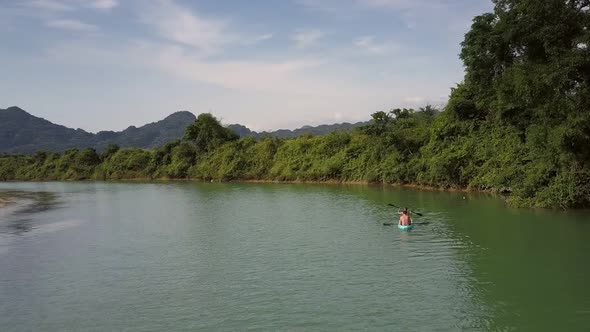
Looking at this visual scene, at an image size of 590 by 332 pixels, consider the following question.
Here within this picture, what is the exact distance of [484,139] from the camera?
129 feet

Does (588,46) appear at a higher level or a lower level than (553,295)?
higher

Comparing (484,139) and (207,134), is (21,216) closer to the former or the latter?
(484,139)

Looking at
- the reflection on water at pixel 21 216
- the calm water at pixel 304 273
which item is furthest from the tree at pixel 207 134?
the calm water at pixel 304 273

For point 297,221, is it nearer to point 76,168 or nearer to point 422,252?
point 422,252

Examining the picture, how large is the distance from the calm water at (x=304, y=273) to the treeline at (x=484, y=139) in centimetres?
378

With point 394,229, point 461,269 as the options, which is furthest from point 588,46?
point 461,269

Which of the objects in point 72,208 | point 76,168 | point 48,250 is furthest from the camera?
point 76,168

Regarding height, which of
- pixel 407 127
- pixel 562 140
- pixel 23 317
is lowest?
pixel 23 317

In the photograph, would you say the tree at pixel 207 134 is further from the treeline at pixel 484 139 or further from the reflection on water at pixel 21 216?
the reflection on water at pixel 21 216

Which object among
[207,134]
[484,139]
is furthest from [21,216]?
[207,134]

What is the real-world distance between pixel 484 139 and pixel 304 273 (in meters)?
29.6

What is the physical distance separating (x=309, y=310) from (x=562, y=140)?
16.5 meters

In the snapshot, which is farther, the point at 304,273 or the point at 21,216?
the point at 21,216

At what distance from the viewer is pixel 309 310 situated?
37.4 ft
